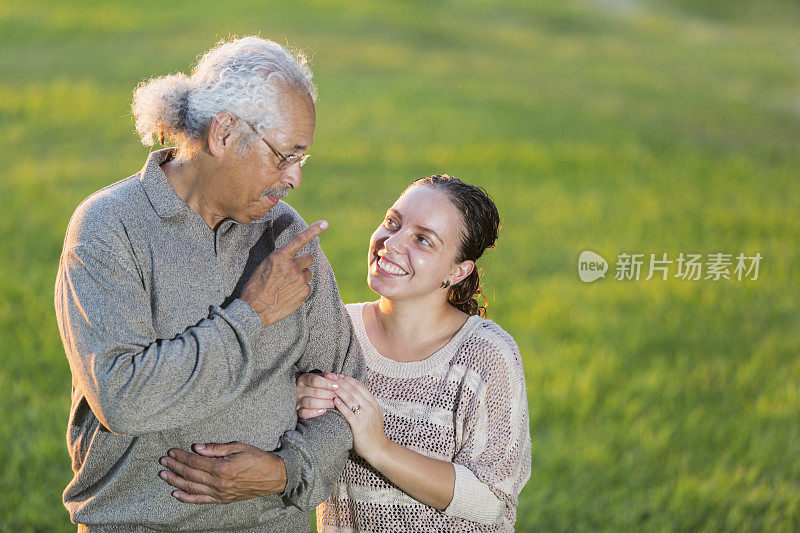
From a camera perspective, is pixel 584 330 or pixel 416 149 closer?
pixel 584 330

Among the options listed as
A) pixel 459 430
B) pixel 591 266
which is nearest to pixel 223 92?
pixel 459 430

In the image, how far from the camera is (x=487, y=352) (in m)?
2.68

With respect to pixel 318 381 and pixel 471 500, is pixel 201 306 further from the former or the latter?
pixel 471 500

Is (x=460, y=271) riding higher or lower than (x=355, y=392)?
higher

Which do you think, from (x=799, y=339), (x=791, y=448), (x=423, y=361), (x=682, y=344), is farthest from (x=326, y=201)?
(x=423, y=361)

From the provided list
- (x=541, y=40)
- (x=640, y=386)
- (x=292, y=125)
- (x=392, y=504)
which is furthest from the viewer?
(x=541, y=40)

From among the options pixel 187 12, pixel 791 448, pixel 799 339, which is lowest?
pixel 791 448

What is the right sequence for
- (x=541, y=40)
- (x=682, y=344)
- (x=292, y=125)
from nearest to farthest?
(x=292, y=125), (x=682, y=344), (x=541, y=40)

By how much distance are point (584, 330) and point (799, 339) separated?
1.71 metres

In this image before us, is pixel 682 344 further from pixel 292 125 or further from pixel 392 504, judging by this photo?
pixel 292 125

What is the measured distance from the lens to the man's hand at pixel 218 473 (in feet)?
7.52

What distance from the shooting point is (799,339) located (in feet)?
22.6

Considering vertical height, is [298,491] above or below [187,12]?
below

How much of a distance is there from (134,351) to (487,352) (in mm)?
1074
